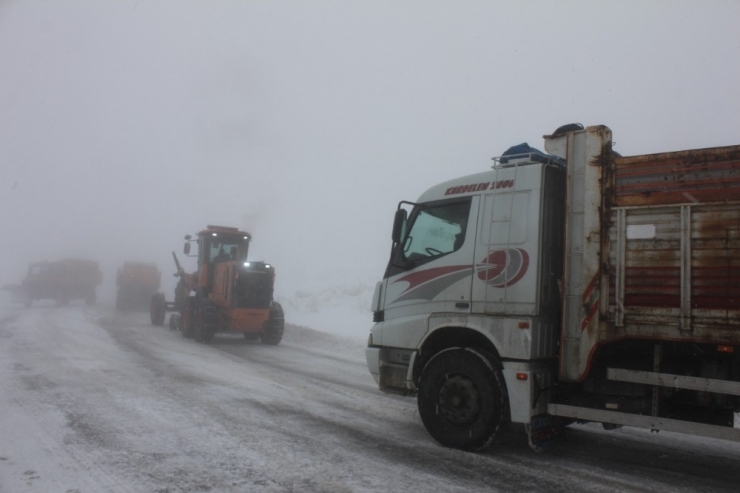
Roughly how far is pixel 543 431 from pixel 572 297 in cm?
144

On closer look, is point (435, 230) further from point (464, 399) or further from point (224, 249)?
point (224, 249)

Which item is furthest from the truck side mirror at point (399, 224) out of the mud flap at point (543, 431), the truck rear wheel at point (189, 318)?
the truck rear wheel at point (189, 318)

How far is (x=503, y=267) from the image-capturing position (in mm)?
5949

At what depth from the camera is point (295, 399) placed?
27.1ft

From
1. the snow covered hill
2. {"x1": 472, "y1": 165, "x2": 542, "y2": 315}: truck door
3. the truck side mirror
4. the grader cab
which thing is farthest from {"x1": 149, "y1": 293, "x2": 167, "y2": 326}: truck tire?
{"x1": 472, "y1": 165, "x2": 542, "y2": 315}: truck door

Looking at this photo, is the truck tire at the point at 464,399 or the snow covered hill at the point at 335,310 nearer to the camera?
the truck tire at the point at 464,399

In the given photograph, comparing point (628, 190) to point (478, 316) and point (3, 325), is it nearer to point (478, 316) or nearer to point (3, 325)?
point (478, 316)

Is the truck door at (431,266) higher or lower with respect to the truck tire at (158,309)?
higher

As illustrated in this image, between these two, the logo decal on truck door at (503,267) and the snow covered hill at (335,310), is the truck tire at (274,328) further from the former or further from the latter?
the logo decal on truck door at (503,267)

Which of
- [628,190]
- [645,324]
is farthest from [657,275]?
[628,190]

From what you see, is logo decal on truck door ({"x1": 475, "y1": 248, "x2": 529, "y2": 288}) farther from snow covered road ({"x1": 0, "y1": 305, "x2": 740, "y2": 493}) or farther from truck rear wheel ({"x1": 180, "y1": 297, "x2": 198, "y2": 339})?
truck rear wheel ({"x1": 180, "y1": 297, "x2": 198, "y2": 339})

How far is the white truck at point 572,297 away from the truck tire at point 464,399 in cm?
2

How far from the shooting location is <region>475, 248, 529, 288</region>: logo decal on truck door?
5.84 meters

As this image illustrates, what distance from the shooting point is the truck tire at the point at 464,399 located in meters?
5.65
